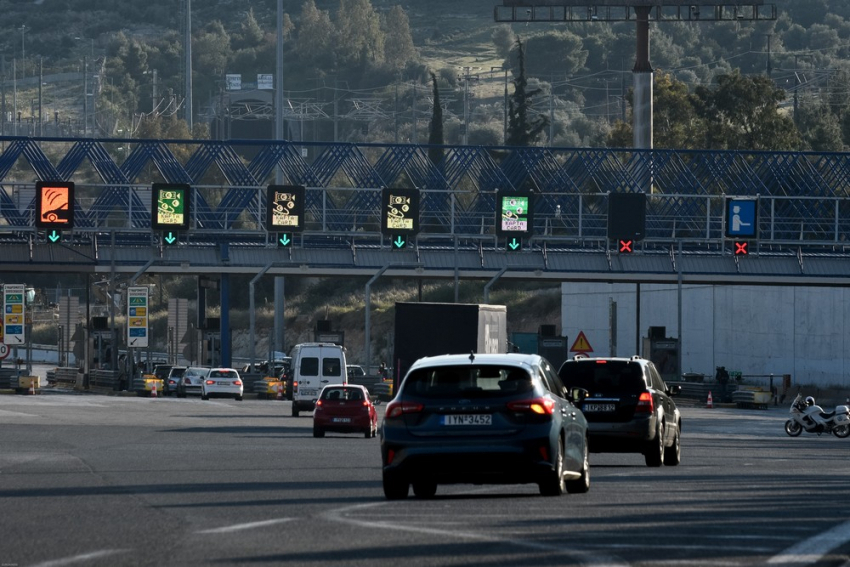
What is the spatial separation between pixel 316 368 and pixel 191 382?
1379cm

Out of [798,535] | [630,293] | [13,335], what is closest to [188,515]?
[798,535]

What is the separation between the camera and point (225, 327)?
7156 cm

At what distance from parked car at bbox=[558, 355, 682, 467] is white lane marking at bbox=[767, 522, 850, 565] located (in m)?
9.39

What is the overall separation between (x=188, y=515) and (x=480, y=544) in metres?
3.81

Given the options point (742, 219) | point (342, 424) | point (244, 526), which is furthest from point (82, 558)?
point (742, 219)

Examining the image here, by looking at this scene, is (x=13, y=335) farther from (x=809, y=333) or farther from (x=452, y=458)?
(x=452, y=458)

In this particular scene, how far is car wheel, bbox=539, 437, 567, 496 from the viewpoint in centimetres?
1770

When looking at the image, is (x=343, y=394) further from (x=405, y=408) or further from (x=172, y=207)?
(x=172, y=207)

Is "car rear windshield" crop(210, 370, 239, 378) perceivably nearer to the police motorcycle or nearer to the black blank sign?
the black blank sign

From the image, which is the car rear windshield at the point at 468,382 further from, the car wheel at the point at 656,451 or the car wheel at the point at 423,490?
the car wheel at the point at 656,451

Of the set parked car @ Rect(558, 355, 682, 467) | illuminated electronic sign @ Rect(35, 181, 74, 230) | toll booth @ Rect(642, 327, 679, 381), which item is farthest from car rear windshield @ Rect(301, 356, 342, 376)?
parked car @ Rect(558, 355, 682, 467)

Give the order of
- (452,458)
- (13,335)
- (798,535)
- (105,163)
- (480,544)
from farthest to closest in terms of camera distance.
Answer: (105,163)
(13,335)
(452,458)
(798,535)
(480,544)

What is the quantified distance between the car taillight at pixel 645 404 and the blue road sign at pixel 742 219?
43.9 meters

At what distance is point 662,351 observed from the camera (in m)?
71.1
